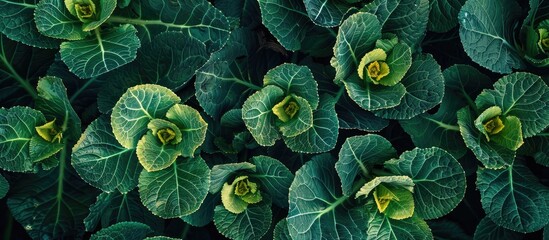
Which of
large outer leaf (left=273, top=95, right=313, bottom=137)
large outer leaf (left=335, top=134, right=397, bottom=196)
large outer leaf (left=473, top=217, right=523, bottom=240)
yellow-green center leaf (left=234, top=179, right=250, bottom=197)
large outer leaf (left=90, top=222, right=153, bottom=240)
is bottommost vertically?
large outer leaf (left=473, top=217, right=523, bottom=240)

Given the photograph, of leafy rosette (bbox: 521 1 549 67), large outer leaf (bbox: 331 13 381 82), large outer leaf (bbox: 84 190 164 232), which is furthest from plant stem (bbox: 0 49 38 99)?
leafy rosette (bbox: 521 1 549 67)

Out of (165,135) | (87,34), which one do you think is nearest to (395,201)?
(165,135)

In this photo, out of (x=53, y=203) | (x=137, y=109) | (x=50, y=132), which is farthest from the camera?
(x=53, y=203)

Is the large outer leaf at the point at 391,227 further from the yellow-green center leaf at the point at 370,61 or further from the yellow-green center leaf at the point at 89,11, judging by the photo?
the yellow-green center leaf at the point at 89,11

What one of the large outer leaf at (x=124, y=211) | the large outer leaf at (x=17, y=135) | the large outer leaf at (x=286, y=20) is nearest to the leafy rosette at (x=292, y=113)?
the large outer leaf at (x=286, y=20)

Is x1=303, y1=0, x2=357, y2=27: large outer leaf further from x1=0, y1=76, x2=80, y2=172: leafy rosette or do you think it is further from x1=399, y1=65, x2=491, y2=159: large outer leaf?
x1=0, y1=76, x2=80, y2=172: leafy rosette

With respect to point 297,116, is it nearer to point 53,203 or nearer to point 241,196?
point 241,196

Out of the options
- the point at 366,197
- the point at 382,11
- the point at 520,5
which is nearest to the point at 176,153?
the point at 366,197
